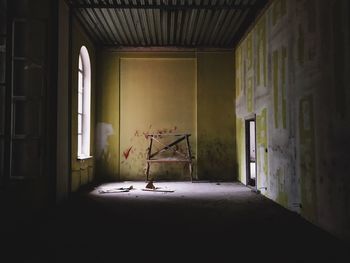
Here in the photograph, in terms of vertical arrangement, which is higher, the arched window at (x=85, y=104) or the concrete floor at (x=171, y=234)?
the arched window at (x=85, y=104)

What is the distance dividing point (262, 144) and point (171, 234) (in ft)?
10.4

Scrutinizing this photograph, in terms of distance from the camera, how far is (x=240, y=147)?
789cm

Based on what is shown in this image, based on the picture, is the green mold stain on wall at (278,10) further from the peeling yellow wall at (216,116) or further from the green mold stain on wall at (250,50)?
the peeling yellow wall at (216,116)

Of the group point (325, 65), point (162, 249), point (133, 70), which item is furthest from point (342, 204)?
point (133, 70)

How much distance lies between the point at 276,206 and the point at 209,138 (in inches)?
146

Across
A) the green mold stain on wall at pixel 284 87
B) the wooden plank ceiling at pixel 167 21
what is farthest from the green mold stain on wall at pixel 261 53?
the green mold stain on wall at pixel 284 87

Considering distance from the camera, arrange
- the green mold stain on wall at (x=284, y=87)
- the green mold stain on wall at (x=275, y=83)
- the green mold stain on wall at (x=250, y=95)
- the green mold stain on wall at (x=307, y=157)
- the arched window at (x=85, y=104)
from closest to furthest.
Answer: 1. the green mold stain on wall at (x=307, y=157)
2. the green mold stain on wall at (x=284, y=87)
3. the green mold stain on wall at (x=275, y=83)
4. the green mold stain on wall at (x=250, y=95)
5. the arched window at (x=85, y=104)

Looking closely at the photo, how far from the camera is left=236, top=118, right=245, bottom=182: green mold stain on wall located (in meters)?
7.60

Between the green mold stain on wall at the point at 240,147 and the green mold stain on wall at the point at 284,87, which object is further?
the green mold stain on wall at the point at 240,147

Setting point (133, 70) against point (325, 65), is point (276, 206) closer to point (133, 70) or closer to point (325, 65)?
point (325, 65)

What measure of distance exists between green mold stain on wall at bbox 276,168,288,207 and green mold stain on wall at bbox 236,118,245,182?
250 centimetres

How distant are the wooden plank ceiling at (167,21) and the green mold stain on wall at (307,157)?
268 cm

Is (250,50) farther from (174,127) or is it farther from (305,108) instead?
(305,108)

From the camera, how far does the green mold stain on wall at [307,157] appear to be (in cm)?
383
